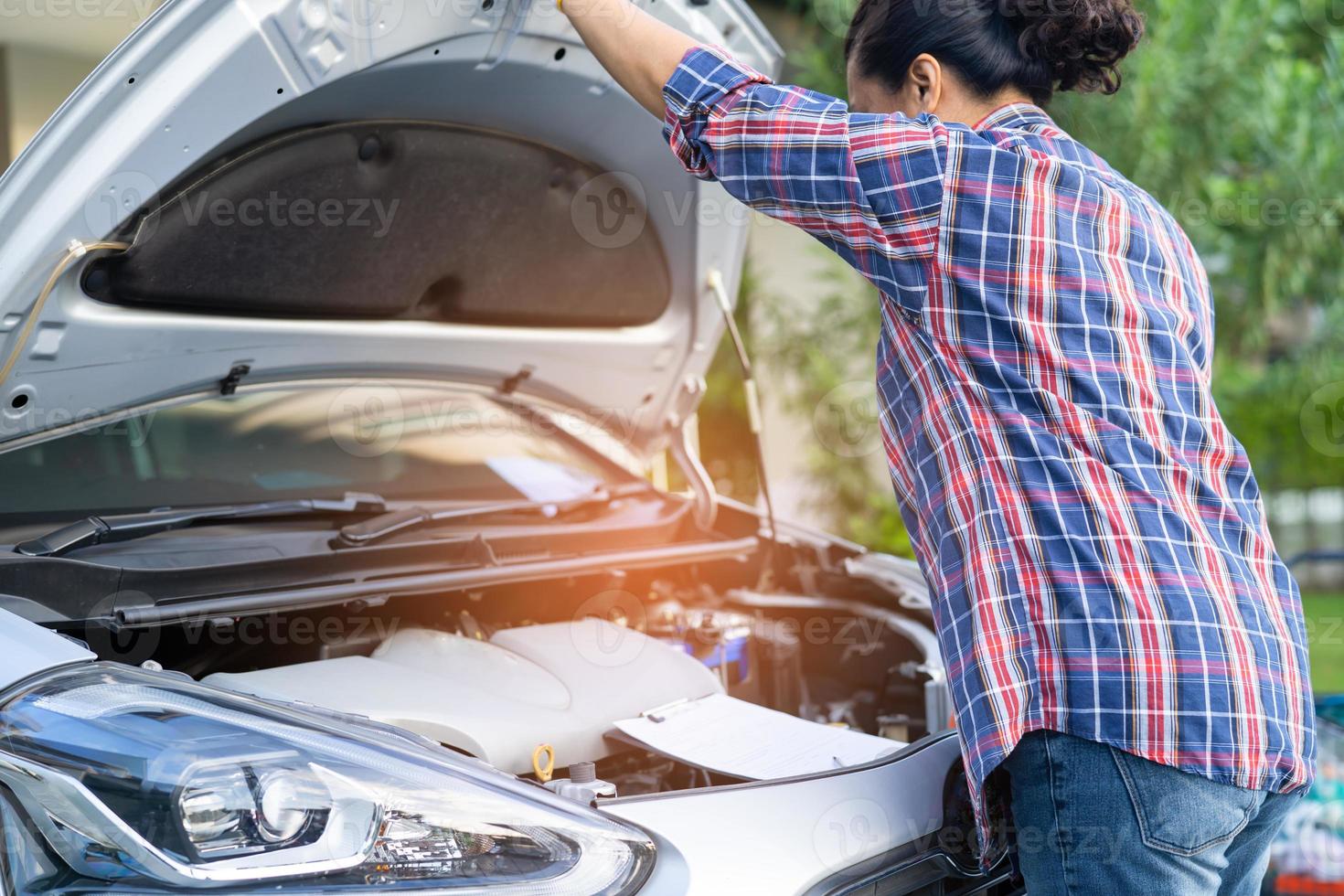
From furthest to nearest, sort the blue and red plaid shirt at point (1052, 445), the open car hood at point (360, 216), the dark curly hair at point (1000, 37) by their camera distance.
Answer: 1. the open car hood at point (360, 216)
2. the dark curly hair at point (1000, 37)
3. the blue and red plaid shirt at point (1052, 445)

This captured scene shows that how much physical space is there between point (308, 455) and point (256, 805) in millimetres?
1273

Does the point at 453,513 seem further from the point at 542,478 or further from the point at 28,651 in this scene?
the point at 28,651

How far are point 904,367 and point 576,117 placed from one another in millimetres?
1034

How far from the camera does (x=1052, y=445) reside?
128cm

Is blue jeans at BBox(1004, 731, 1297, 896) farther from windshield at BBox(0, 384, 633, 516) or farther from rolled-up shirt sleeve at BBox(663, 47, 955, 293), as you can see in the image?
windshield at BBox(0, 384, 633, 516)

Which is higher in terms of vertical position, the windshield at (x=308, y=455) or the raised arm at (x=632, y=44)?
the raised arm at (x=632, y=44)

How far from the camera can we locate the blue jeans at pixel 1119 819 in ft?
4.02

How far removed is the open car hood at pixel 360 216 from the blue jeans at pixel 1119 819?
133cm

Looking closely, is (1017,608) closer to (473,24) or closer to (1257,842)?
(1257,842)

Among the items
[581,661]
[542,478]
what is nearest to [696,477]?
[542,478]

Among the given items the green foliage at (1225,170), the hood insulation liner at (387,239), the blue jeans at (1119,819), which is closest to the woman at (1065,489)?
the blue jeans at (1119,819)

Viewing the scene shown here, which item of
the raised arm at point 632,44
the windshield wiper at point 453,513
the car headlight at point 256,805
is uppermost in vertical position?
the raised arm at point 632,44

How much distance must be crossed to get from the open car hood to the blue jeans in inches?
52.4

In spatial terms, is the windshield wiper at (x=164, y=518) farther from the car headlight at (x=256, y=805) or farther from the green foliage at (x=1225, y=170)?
the green foliage at (x=1225, y=170)
